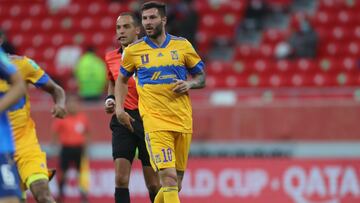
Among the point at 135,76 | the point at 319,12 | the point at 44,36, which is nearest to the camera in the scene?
the point at 135,76

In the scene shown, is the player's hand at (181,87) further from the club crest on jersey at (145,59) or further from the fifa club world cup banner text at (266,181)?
the fifa club world cup banner text at (266,181)

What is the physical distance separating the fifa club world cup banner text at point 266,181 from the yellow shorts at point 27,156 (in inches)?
255

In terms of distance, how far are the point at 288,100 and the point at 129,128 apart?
7004 millimetres

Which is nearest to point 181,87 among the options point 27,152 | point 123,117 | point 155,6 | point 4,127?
point 123,117

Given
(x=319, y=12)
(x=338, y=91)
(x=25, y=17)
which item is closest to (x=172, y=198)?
(x=338, y=91)

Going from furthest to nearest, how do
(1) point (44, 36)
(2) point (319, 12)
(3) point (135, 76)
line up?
(1) point (44, 36) → (2) point (319, 12) → (3) point (135, 76)

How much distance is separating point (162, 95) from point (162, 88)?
0.07 metres

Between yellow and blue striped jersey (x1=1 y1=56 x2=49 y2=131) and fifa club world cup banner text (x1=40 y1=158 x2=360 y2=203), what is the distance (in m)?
6.27

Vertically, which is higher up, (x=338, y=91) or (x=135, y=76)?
(x=135, y=76)

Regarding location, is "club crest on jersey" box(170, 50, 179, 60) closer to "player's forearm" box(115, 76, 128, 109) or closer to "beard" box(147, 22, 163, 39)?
"beard" box(147, 22, 163, 39)

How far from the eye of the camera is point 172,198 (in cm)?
880

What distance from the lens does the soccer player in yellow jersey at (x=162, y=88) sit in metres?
8.92

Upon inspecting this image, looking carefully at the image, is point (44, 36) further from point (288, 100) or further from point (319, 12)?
point (288, 100)

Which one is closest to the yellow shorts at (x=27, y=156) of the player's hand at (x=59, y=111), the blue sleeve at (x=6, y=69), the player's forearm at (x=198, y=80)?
the player's hand at (x=59, y=111)
